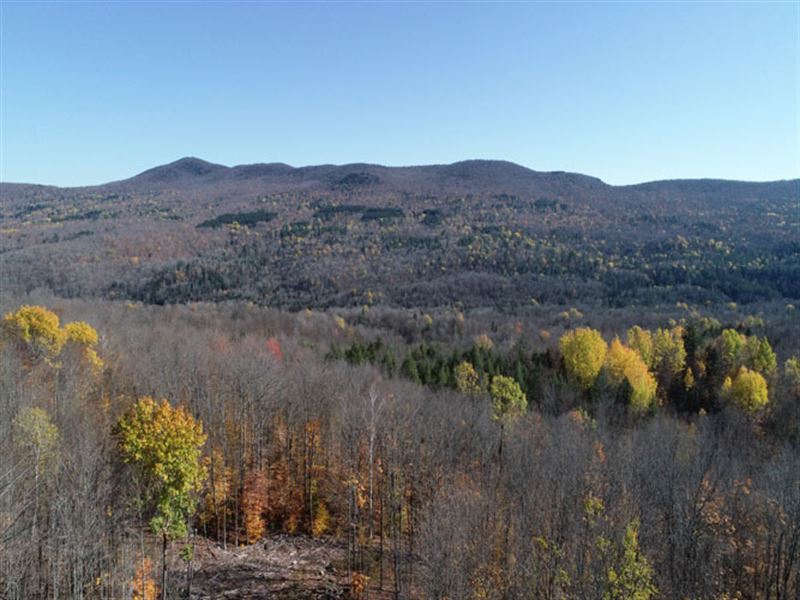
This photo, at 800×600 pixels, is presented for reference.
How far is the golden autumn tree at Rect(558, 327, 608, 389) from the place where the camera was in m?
64.2

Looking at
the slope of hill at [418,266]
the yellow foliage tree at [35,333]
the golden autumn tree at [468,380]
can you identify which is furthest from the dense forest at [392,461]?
the slope of hill at [418,266]

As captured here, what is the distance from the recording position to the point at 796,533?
68.2 feet

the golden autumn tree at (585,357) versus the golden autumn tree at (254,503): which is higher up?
the golden autumn tree at (585,357)

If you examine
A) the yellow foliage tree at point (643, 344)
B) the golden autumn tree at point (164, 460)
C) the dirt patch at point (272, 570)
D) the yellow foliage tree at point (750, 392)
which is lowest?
the dirt patch at point (272, 570)

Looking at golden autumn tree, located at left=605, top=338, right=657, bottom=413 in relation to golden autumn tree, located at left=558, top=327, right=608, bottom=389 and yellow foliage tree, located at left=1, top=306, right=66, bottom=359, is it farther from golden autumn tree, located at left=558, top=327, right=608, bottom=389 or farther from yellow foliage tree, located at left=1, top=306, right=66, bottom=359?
yellow foliage tree, located at left=1, top=306, right=66, bottom=359

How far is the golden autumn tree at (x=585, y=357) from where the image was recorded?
211 feet

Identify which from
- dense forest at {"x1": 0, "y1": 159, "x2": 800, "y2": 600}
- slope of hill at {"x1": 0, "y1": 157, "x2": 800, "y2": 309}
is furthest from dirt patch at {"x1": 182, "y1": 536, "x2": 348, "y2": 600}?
slope of hill at {"x1": 0, "y1": 157, "x2": 800, "y2": 309}

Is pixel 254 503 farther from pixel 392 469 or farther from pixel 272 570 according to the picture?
pixel 392 469

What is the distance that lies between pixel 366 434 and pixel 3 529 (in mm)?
21236

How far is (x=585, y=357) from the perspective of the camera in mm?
64625

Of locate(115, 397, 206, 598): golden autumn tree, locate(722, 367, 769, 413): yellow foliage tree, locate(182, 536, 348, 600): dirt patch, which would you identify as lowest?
locate(182, 536, 348, 600): dirt patch

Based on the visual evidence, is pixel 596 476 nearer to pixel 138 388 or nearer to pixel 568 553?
pixel 568 553

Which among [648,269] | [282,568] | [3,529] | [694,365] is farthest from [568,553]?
[648,269]

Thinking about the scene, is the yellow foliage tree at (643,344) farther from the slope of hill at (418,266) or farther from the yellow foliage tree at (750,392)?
the slope of hill at (418,266)
